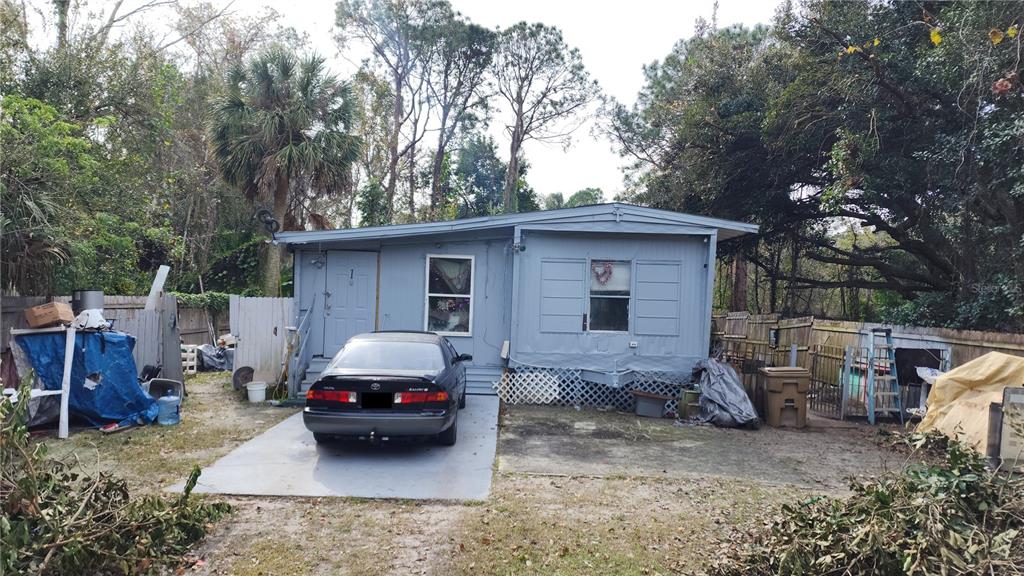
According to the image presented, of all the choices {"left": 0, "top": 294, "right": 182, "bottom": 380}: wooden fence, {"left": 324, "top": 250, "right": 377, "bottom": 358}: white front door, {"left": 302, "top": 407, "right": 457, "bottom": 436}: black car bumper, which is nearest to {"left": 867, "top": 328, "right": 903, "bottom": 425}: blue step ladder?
{"left": 302, "top": 407, "right": 457, "bottom": 436}: black car bumper

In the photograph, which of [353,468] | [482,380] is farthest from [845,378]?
[353,468]

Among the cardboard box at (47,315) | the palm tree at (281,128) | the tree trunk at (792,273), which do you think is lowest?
the cardboard box at (47,315)

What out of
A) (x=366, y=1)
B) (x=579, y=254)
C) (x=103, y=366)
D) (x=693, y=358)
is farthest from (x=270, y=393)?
(x=366, y=1)

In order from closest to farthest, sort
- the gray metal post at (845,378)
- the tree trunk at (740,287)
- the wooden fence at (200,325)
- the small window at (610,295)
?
the gray metal post at (845,378)
the small window at (610,295)
the wooden fence at (200,325)
the tree trunk at (740,287)

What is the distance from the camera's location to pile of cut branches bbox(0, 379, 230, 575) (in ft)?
10.7

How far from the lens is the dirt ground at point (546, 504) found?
400cm

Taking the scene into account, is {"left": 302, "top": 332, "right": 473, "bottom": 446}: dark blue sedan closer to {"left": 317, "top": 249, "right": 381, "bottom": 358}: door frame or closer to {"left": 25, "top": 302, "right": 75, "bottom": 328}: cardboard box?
{"left": 25, "top": 302, "right": 75, "bottom": 328}: cardboard box

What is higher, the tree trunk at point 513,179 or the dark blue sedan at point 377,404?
the tree trunk at point 513,179

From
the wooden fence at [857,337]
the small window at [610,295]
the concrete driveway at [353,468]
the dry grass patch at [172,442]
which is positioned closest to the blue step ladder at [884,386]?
the wooden fence at [857,337]

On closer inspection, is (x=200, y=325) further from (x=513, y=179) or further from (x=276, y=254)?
(x=513, y=179)

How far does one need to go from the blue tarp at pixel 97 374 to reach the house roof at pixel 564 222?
306cm

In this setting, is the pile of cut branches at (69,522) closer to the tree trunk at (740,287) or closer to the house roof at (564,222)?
the house roof at (564,222)

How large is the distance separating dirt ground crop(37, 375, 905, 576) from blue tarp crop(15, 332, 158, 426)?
55 cm

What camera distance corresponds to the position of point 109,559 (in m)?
3.53
